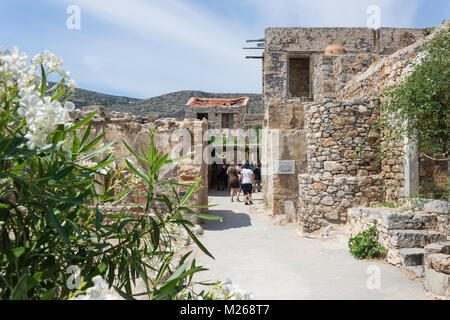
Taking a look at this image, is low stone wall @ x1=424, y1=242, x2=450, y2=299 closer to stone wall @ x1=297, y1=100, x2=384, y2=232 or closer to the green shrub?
the green shrub

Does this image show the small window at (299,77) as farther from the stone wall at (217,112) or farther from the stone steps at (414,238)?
the stone steps at (414,238)

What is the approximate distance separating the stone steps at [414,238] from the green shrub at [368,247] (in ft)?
1.01

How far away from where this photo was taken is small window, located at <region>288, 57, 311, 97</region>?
1775 centimetres

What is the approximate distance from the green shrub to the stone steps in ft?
1.01

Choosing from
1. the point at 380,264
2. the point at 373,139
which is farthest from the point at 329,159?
the point at 380,264

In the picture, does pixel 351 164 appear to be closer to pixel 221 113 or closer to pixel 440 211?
pixel 440 211

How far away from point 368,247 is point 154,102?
41354 millimetres

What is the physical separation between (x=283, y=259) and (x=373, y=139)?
11.3 ft

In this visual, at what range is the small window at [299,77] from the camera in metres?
17.8

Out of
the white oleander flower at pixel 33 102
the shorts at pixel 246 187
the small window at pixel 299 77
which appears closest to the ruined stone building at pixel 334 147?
the shorts at pixel 246 187

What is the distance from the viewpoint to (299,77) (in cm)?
1820

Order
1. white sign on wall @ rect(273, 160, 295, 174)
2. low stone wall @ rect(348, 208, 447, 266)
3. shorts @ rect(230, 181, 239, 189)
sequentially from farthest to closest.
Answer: shorts @ rect(230, 181, 239, 189) < white sign on wall @ rect(273, 160, 295, 174) < low stone wall @ rect(348, 208, 447, 266)

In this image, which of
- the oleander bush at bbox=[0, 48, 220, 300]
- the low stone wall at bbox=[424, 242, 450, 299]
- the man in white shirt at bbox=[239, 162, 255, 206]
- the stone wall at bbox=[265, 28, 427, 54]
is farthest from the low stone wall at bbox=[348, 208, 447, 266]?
the stone wall at bbox=[265, 28, 427, 54]

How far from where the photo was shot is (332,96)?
9.59 m
